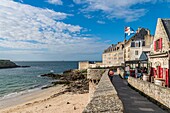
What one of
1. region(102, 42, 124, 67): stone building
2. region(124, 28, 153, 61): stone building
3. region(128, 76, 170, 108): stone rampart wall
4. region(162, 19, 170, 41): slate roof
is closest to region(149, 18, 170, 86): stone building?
region(162, 19, 170, 41): slate roof

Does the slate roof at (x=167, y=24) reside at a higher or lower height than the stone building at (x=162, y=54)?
higher

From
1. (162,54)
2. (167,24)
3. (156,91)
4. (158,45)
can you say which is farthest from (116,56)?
(156,91)

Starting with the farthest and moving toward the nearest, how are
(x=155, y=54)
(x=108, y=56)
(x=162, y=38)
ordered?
(x=108, y=56) → (x=155, y=54) → (x=162, y=38)

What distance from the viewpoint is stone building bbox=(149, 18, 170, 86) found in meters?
14.8

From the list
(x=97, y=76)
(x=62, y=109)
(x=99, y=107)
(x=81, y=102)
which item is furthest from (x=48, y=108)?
(x=99, y=107)

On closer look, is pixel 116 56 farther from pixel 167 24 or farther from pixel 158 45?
pixel 167 24

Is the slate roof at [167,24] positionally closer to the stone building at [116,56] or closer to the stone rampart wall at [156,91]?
the stone rampart wall at [156,91]

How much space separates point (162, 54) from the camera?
15766 millimetres

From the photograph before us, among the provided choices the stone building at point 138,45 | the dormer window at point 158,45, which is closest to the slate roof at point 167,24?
the dormer window at point 158,45

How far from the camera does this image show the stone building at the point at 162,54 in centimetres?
1484

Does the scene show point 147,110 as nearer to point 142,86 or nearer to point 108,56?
point 142,86

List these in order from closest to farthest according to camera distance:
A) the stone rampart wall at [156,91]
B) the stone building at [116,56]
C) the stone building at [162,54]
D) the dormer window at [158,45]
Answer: the stone rampart wall at [156,91] → the stone building at [162,54] → the dormer window at [158,45] → the stone building at [116,56]

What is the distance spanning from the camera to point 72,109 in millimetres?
19688

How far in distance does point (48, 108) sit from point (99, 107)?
1685 cm
